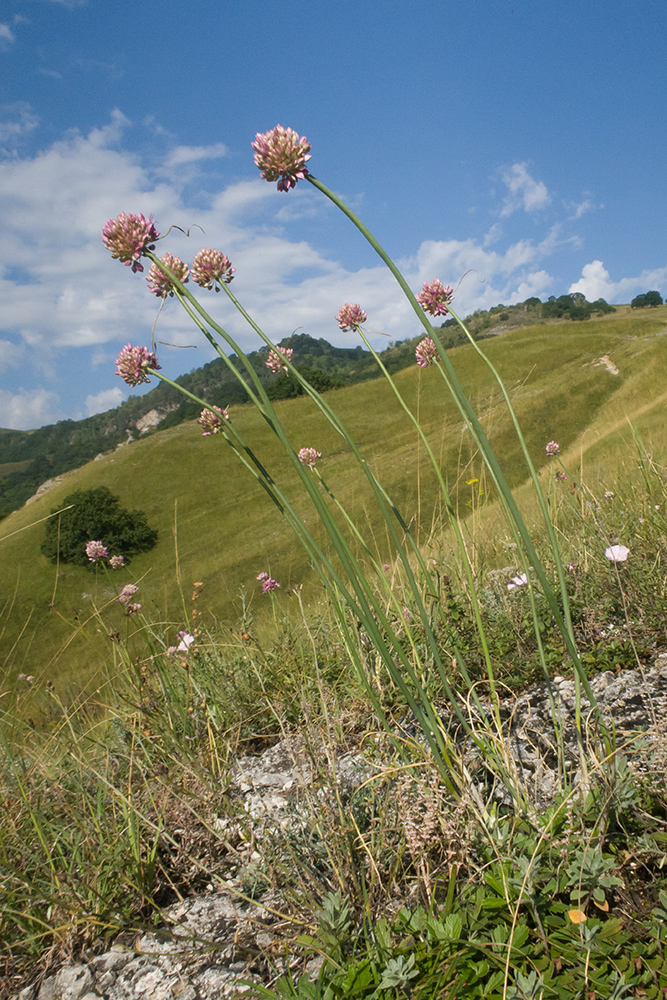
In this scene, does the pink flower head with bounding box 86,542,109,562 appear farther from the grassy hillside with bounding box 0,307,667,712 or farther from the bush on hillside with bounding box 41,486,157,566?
the bush on hillside with bounding box 41,486,157,566

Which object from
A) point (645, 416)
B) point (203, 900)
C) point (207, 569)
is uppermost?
point (203, 900)

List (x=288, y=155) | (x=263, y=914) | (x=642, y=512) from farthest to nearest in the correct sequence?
(x=642, y=512)
(x=263, y=914)
(x=288, y=155)

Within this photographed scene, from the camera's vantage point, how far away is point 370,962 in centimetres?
114

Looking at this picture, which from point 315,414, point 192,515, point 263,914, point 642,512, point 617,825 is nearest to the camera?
point 617,825

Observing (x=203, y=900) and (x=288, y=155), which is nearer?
(x=288, y=155)

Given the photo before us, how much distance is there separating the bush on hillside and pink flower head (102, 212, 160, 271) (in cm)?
2479

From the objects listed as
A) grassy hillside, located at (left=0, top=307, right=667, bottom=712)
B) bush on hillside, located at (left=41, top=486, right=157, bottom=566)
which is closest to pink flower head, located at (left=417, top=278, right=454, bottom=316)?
grassy hillside, located at (left=0, top=307, right=667, bottom=712)

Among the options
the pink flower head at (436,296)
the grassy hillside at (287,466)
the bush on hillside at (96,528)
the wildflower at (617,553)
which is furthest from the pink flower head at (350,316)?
the bush on hillside at (96,528)

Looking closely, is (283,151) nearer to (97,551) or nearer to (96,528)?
(97,551)

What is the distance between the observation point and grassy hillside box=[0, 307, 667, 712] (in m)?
16.8

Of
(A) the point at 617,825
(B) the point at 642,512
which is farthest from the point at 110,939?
(B) the point at 642,512

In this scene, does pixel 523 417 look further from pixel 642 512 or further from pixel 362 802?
Answer: pixel 362 802

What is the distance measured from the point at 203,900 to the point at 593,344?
33.2 m

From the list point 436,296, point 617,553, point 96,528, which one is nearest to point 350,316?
point 436,296
